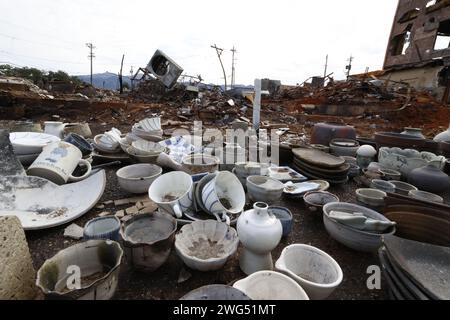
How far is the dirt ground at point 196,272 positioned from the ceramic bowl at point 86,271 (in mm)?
175

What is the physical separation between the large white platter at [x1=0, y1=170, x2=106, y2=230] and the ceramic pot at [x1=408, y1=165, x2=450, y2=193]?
3.68 metres

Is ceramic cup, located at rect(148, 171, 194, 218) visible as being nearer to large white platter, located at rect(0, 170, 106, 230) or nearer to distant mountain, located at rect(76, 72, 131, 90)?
large white platter, located at rect(0, 170, 106, 230)

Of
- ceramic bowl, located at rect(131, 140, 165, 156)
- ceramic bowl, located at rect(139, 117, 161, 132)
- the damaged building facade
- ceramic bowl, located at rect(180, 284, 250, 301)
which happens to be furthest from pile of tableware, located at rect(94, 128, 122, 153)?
the damaged building facade

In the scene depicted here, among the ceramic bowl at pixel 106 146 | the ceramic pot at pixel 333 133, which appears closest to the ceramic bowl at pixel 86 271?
the ceramic bowl at pixel 106 146

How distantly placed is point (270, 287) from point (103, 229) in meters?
1.30

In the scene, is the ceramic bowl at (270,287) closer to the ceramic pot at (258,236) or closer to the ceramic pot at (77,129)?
the ceramic pot at (258,236)

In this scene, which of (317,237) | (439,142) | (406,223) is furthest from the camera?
(439,142)

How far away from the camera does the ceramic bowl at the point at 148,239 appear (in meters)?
1.45

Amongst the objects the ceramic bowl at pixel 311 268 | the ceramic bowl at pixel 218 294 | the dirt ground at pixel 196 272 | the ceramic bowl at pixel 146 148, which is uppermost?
the ceramic bowl at pixel 146 148

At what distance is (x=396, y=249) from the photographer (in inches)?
54.6

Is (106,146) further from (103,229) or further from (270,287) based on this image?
(270,287)

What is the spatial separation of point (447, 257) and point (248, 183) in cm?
153
